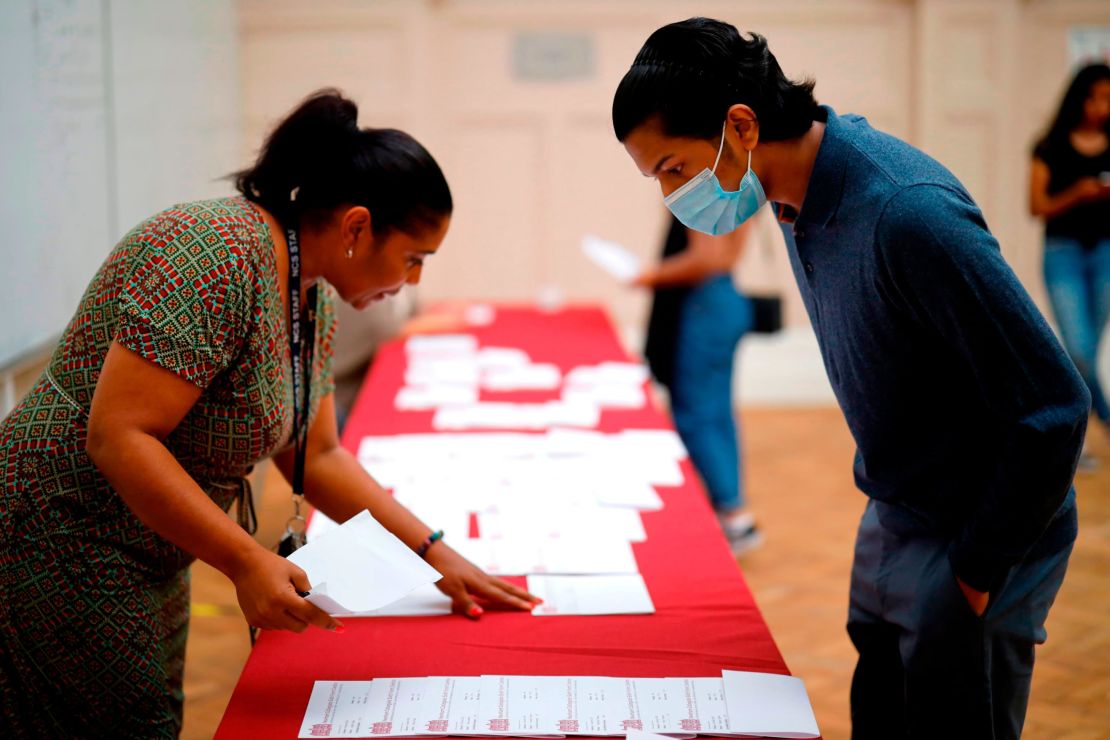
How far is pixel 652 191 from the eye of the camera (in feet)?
23.1

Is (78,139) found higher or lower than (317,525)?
higher

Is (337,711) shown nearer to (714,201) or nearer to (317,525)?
(317,525)

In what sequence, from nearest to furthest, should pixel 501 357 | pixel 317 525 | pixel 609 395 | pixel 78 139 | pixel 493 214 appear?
pixel 317 525
pixel 78 139
pixel 609 395
pixel 501 357
pixel 493 214

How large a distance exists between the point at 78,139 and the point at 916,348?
2556 millimetres

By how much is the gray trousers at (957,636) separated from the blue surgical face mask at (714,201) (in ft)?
1.69

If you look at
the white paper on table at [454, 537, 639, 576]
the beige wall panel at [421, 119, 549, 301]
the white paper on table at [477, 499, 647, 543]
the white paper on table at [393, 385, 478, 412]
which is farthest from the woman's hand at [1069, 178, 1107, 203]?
the white paper on table at [454, 537, 639, 576]

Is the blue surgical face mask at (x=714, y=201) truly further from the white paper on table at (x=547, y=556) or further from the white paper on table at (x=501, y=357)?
the white paper on table at (x=501, y=357)

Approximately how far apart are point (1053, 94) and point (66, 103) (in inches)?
242

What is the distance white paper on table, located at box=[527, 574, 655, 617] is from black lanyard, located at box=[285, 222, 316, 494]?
0.43 meters

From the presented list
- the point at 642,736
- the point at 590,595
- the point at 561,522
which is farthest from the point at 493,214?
the point at 642,736

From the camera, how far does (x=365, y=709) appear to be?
144 cm

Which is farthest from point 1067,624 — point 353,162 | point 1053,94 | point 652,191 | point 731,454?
point 1053,94

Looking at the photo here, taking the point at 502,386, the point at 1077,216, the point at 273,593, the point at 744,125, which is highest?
the point at 744,125

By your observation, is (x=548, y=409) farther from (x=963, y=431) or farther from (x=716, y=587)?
(x=963, y=431)
